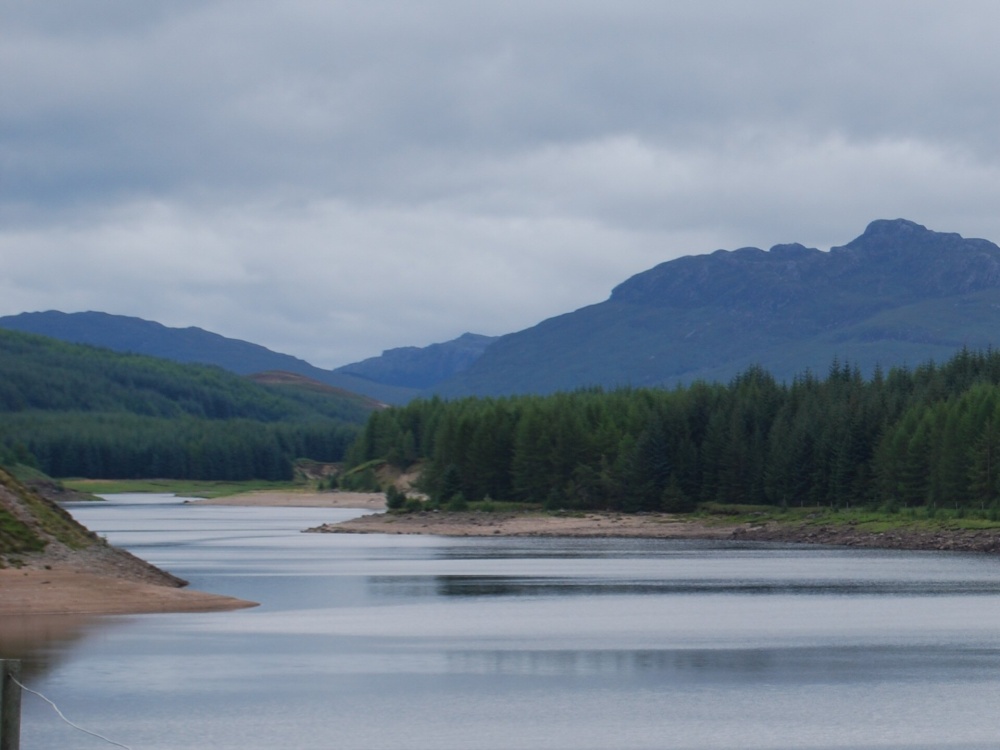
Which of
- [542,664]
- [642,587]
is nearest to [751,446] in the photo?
[642,587]

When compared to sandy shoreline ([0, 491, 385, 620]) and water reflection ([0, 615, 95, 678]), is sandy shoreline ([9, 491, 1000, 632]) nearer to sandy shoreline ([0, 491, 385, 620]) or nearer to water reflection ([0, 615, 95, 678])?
sandy shoreline ([0, 491, 385, 620])

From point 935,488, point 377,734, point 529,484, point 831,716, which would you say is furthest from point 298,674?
point 529,484

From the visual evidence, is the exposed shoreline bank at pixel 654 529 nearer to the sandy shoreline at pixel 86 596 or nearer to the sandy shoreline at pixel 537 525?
the sandy shoreline at pixel 537 525

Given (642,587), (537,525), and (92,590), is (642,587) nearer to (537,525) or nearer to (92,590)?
(92,590)

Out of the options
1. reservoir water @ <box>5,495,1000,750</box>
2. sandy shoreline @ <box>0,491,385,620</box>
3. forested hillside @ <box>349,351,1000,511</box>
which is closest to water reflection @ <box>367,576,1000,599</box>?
reservoir water @ <box>5,495,1000,750</box>

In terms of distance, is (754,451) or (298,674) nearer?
(298,674)

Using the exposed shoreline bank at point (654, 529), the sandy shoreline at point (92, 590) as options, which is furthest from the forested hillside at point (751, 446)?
the sandy shoreline at point (92, 590)

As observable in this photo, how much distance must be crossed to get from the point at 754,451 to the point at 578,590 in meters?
71.7

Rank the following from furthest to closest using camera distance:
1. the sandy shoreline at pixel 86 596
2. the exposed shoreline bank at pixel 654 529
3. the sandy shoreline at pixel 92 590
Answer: the exposed shoreline bank at pixel 654 529, the sandy shoreline at pixel 92 590, the sandy shoreline at pixel 86 596

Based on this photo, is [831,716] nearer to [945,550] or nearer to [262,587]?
[262,587]

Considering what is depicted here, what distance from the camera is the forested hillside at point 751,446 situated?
396ft

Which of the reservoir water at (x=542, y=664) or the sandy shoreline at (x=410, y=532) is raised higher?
the sandy shoreline at (x=410, y=532)

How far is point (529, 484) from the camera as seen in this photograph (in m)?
155

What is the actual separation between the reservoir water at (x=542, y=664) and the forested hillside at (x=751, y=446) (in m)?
40.1
